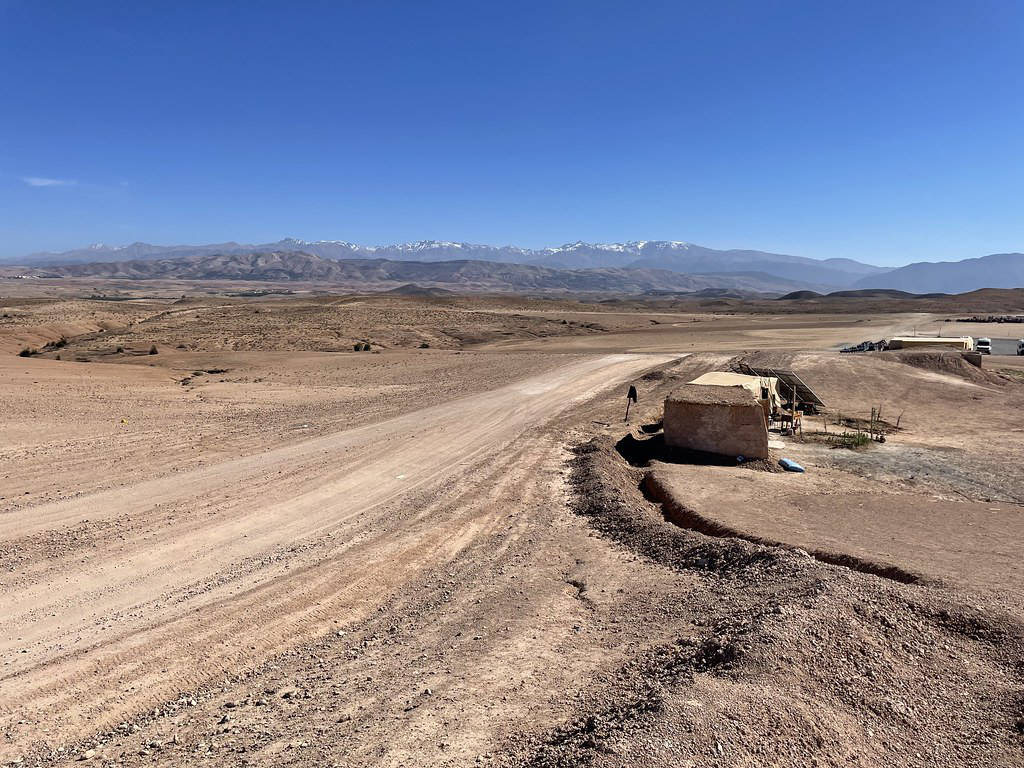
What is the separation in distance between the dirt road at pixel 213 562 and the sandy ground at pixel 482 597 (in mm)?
51

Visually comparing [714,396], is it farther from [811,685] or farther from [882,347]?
[882,347]

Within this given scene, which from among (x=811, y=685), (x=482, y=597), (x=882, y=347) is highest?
(x=882, y=347)

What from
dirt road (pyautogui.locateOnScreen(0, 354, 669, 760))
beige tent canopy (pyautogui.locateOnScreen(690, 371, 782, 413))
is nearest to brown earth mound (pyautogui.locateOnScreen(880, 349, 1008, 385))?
beige tent canopy (pyautogui.locateOnScreen(690, 371, 782, 413))

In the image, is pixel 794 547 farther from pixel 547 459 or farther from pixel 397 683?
pixel 547 459

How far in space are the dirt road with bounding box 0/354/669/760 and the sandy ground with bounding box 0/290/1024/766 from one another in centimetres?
5

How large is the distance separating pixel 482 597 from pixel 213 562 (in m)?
4.70

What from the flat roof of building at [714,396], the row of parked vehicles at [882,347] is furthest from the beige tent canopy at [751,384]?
the row of parked vehicles at [882,347]

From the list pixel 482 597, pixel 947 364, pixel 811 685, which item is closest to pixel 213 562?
pixel 482 597

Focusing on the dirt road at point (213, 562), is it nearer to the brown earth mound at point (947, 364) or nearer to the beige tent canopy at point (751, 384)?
the beige tent canopy at point (751, 384)

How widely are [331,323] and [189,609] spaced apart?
52.2 metres

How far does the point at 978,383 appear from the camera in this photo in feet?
107

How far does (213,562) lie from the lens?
34.4ft

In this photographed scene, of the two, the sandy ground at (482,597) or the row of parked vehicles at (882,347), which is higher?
the row of parked vehicles at (882,347)

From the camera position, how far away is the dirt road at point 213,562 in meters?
7.15
